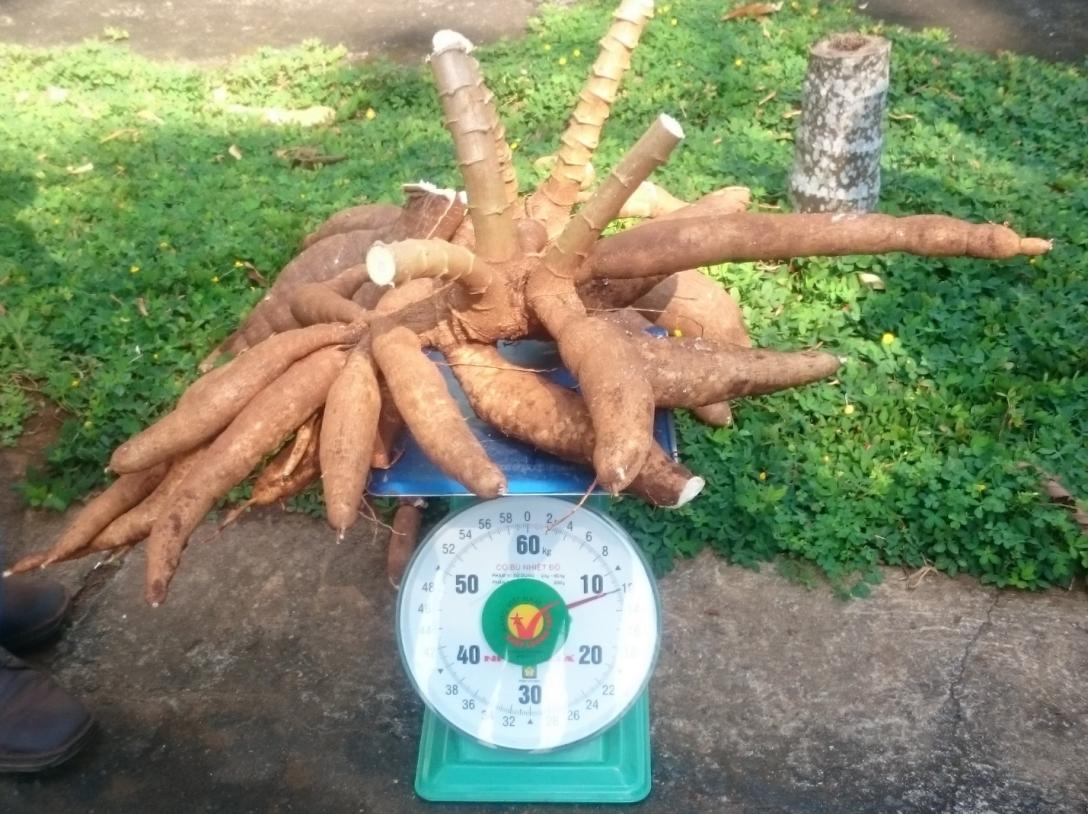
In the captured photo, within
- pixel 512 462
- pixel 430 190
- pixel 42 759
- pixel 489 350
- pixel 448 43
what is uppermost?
pixel 448 43

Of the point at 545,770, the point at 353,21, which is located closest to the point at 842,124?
the point at 545,770

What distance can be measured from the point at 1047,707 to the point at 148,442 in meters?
2.07

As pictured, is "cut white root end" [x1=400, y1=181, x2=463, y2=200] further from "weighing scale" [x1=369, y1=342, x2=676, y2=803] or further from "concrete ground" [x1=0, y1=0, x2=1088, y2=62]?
"concrete ground" [x1=0, y1=0, x2=1088, y2=62]

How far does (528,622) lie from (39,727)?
130 cm

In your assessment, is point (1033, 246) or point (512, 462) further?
point (512, 462)

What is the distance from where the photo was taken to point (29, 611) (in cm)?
261

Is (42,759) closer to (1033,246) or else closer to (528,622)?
(528,622)

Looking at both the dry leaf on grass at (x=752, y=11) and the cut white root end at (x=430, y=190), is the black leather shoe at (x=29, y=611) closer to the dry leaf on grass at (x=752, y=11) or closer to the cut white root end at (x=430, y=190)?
the cut white root end at (x=430, y=190)

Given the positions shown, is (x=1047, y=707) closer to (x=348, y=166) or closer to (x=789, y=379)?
(x=789, y=379)

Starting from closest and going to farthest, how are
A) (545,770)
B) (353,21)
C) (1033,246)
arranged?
(1033,246) < (545,770) < (353,21)

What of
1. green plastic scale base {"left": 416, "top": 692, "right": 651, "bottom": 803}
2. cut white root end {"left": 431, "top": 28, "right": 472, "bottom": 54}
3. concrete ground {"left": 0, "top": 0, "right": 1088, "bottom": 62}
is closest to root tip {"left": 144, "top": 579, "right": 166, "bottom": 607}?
green plastic scale base {"left": 416, "top": 692, "right": 651, "bottom": 803}

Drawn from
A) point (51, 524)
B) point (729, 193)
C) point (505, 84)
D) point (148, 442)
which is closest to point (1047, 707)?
point (729, 193)

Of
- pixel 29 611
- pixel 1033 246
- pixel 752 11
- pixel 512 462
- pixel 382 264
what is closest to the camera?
pixel 382 264

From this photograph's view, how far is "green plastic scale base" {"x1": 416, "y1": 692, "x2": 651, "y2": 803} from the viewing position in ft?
6.81
